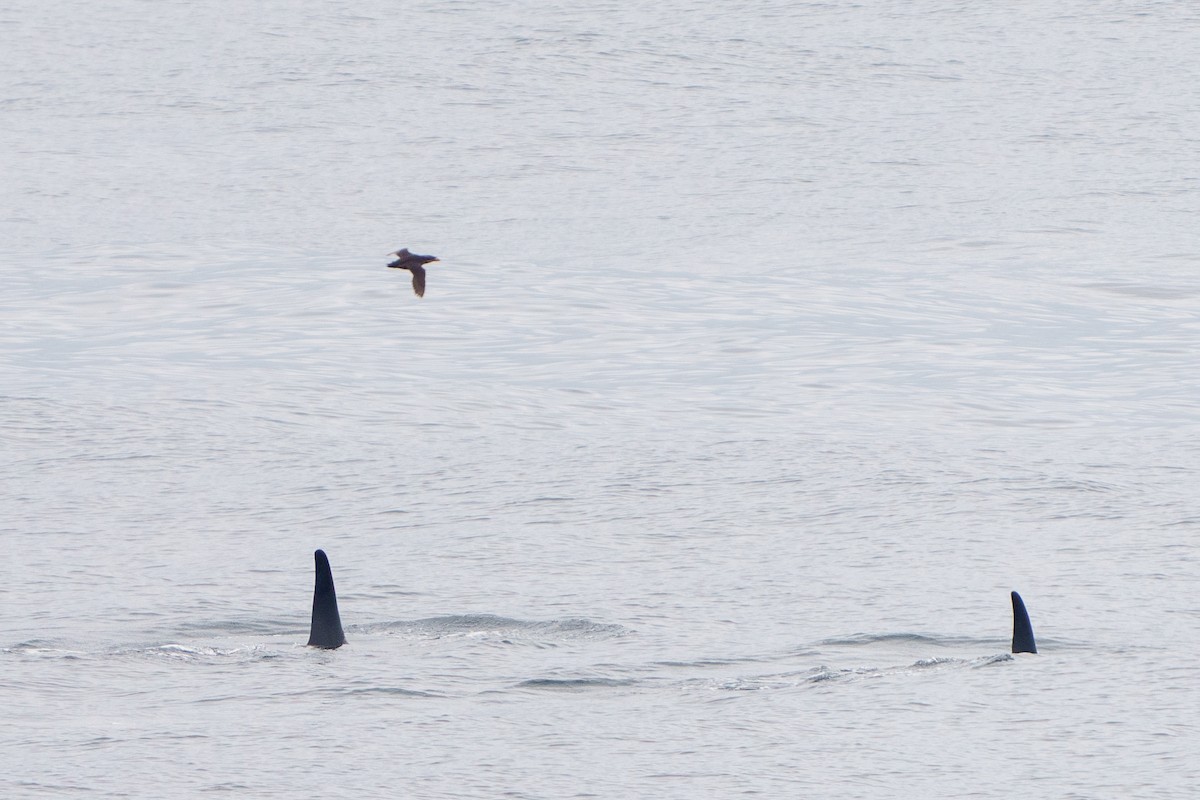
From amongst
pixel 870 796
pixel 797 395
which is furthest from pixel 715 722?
pixel 797 395

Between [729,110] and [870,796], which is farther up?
[729,110]

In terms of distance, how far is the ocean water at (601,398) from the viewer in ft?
28.6

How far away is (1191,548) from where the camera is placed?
11.6 metres

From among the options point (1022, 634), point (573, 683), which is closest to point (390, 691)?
point (573, 683)

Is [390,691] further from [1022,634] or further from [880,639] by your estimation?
[1022,634]

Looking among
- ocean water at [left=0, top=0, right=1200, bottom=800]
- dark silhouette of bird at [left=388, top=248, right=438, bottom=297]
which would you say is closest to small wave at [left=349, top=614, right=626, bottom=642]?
ocean water at [left=0, top=0, right=1200, bottom=800]

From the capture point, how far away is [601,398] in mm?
16312

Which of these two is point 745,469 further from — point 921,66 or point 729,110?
point 921,66

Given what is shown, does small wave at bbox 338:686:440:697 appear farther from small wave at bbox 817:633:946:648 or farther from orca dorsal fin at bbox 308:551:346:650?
small wave at bbox 817:633:946:648

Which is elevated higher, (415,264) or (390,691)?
(415,264)

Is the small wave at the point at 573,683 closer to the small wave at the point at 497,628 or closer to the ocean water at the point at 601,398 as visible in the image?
the ocean water at the point at 601,398

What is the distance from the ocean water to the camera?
28.6 ft

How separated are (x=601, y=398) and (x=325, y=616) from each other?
262 inches

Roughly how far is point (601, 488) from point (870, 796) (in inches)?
229
